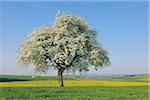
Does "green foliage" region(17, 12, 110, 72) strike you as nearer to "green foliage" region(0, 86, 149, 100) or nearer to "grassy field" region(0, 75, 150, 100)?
"grassy field" region(0, 75, 150, 100)

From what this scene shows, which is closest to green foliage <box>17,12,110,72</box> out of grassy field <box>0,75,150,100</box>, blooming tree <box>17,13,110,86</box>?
blooming tree <box>17,13,110,86</box>

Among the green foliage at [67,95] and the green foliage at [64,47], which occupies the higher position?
the green foliage at [64,47]

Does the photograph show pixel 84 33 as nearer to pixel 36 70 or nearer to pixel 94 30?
pixel 94 30

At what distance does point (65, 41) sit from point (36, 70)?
525cm

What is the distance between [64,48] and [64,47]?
140 millimetres

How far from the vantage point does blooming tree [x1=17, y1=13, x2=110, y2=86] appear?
160ft

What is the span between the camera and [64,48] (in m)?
49.8

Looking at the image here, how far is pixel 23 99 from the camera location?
2006 centimetres

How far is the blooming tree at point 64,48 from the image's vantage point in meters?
48.8

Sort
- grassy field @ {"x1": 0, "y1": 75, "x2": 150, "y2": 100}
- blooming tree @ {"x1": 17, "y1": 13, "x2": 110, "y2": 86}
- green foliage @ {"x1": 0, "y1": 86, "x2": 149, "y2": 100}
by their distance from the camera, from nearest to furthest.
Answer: green foliage @ {"x1": 0, "y1": 86, "x2": 149, "y2": 100} < grassy field @ {"x1": 0, "y1": 75, "x2": 150, "y2": 100} < blooming tree @ {"x1": 17, "y1": 13, "x2": 110, "y2": 86}

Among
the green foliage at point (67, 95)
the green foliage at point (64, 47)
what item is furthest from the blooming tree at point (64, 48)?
the green foliage at point (67, 95)

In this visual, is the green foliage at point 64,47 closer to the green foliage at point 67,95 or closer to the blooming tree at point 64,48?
the blooming tree at point 64,48

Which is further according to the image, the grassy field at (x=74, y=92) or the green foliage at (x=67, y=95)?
the grassy field at (x=74, y=92)

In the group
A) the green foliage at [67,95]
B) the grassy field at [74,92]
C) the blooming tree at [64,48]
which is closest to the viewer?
the green foliage at [67,95]
